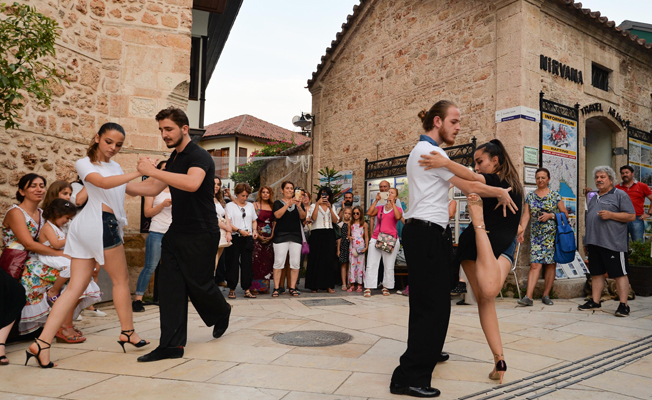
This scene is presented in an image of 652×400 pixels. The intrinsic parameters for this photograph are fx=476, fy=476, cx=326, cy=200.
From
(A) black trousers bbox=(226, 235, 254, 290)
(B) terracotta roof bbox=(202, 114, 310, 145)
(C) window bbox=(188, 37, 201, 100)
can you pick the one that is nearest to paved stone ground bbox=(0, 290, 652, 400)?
(A) black trousers bbox=(226, 235, 254, 290)

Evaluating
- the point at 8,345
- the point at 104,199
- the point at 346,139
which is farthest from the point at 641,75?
the point at 8,345

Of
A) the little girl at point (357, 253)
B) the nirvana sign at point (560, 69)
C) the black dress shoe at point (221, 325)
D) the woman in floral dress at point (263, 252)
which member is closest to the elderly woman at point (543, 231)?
the nirvana sign at point (560, 69)

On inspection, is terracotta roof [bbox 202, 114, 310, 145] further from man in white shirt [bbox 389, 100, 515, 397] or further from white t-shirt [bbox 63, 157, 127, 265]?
man in white shirt [bbox 389, 100, 515, 397]

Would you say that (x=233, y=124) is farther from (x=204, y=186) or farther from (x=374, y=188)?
(x=204, y=186)

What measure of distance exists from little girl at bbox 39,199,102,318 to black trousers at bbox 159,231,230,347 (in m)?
1.14

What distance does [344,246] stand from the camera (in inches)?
345

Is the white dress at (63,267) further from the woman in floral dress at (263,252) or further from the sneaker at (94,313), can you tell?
the woman in floral dress at (263,252)

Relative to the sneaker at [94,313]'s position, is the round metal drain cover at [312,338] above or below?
above

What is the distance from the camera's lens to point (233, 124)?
1556 inches

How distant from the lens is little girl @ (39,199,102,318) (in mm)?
4320

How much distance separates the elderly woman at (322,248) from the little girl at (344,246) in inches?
7.7

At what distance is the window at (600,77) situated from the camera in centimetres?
978

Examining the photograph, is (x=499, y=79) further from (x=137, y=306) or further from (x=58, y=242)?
(x=58, y=242)

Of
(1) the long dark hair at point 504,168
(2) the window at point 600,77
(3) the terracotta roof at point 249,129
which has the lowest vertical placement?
(1) the long dark hair at point 504,168
